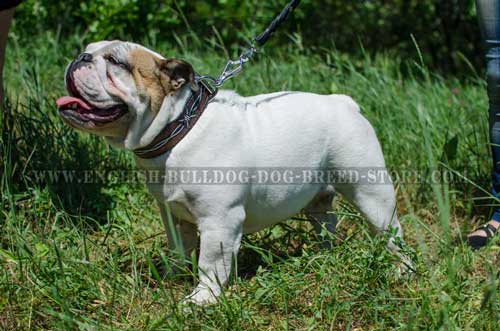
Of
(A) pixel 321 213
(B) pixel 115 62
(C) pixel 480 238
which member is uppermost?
(B) pixel 115 62

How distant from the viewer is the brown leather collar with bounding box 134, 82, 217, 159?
7.84 ft

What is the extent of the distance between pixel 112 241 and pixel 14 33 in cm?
336

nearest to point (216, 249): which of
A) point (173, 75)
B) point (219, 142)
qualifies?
point (219, 142)

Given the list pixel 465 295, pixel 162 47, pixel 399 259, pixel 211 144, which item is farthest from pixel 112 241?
pixel 162 47

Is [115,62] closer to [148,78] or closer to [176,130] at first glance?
[148,78]

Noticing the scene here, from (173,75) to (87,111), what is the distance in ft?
1.09

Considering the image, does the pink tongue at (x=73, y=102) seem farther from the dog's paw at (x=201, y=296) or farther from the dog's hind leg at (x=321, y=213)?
the dog's hind leg at (x=321, y=213)

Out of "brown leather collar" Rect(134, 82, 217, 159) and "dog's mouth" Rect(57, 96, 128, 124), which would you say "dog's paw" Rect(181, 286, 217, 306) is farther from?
"dog's mouth" Rect(57, 96, 128, 124)

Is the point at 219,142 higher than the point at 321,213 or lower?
higher

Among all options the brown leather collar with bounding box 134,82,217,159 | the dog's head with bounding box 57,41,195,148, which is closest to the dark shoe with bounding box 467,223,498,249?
the brown leather collar with bounding box 134,82,217,159

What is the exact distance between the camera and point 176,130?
7.84 ft

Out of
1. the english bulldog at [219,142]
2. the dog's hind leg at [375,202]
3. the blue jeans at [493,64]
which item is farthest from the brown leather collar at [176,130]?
the blue jeans at [493,64]

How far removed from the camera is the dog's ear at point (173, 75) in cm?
235

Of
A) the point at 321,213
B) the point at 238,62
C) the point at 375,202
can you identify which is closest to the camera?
the point at 375,202
